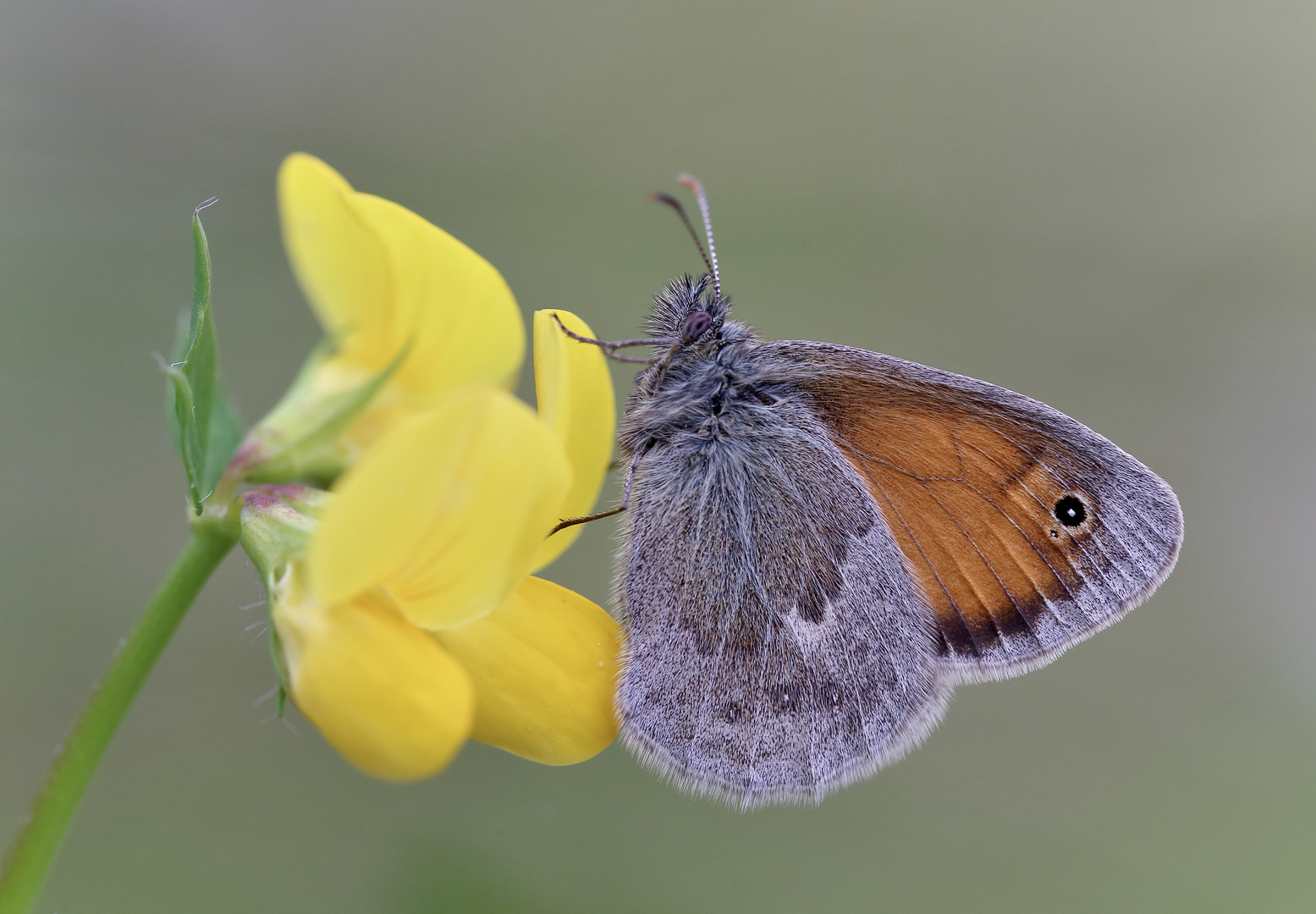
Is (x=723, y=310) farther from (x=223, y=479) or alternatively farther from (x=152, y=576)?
(x=152, y=576)

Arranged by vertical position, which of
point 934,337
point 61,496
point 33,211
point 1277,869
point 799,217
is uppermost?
point 799,217

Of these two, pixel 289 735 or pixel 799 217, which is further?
pixel 799 217

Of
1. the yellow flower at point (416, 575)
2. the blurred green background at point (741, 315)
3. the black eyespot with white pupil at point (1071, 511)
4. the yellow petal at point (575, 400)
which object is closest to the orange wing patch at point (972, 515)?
the black eyespot with white pupil at point (1071, 511)

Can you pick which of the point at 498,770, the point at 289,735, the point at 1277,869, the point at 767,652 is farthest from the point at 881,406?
the point at 1277,869

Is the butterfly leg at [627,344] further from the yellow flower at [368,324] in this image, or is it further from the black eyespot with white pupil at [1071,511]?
the black eyespot with white pupil at [1071,511]

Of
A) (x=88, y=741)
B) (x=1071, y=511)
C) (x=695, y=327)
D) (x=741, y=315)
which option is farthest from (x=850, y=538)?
(x=741, y=315)

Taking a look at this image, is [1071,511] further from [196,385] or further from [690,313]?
[196,385]

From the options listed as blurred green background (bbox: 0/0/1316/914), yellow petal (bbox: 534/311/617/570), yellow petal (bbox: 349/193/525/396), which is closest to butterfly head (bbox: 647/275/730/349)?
yellow petal (bbox: 534/311/617/570)
